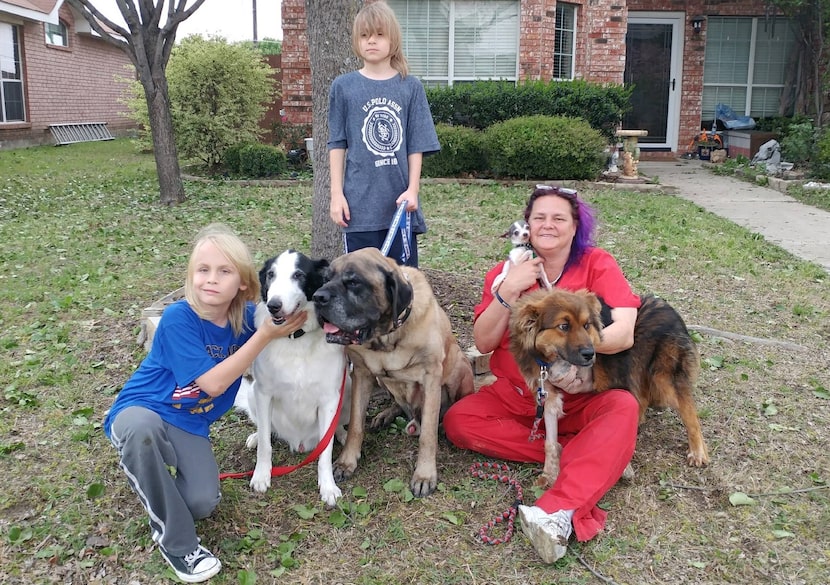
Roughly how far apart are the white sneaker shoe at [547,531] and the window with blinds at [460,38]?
1264 centimetres

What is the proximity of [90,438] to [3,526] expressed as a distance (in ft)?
2.71

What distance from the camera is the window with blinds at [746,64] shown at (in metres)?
17.2

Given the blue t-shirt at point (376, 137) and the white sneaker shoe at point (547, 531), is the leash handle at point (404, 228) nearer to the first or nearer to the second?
the blue t-shirt at point (376, 137)

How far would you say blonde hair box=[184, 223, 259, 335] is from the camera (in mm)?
3039

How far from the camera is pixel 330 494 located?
10.8 ft

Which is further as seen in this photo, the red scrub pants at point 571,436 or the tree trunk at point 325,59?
the tree trunk at point 325,59

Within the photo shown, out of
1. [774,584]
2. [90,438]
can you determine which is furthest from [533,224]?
[90,438]

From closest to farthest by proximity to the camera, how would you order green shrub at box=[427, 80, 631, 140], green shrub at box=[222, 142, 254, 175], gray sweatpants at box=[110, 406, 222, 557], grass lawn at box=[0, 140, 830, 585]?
gray sweatpants at box=[110, 406, 222, 557]
grass lawn at box=[0, 140, 830, 585]
green shrub at box=[427, 80, 631, 140]
green shrub at box=[222, 142, 254, 175]

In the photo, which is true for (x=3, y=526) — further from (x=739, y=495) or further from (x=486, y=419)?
(x=739, y=495)

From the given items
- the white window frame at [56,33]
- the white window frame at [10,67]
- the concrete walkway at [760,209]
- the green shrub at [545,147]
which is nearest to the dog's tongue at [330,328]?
the concrete walkway at [760,209]

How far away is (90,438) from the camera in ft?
12.7

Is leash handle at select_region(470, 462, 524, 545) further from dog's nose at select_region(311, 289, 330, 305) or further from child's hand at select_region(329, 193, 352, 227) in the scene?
child's hand at select_region(329, 193, 352, 227)

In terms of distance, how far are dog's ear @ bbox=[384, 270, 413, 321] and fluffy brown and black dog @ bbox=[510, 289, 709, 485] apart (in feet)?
1.74

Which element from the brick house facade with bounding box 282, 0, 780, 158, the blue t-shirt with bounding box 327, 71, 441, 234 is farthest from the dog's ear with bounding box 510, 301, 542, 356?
the brick house facade with bounding box 282, 0, 780, 158
